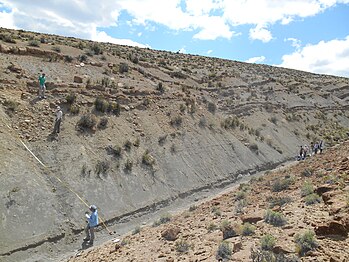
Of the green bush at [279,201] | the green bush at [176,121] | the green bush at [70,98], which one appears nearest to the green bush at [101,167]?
the green bush at [70,98]

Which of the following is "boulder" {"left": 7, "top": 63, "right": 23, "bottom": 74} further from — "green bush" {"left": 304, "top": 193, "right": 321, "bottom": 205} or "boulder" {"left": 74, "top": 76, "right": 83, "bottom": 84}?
"green bush" {"left": 304, "top": 193, "right": 321, "bottom": 205}

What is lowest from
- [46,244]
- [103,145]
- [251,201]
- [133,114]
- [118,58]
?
[46,244]

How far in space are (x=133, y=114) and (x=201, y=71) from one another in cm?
2180

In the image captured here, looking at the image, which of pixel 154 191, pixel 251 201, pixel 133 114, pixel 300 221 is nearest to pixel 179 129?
pixel 133 114

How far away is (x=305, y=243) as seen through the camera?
7.93 meters

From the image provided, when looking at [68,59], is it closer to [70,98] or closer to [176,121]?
[70,98]

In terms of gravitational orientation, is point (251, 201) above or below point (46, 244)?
above

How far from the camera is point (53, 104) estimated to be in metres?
20.8

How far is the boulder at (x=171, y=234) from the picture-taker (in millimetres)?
11516

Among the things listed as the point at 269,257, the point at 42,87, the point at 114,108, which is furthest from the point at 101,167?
the point at 269,257

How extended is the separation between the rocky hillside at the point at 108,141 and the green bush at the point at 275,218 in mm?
8144

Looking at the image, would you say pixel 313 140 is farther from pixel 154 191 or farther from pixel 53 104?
pixel 53 104

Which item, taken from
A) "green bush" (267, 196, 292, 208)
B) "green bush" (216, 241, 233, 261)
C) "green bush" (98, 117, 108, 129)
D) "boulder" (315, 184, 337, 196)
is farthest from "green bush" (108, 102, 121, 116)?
"green bush" (216, 241, 233, 261)

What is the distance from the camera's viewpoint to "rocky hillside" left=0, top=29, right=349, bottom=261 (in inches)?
604
